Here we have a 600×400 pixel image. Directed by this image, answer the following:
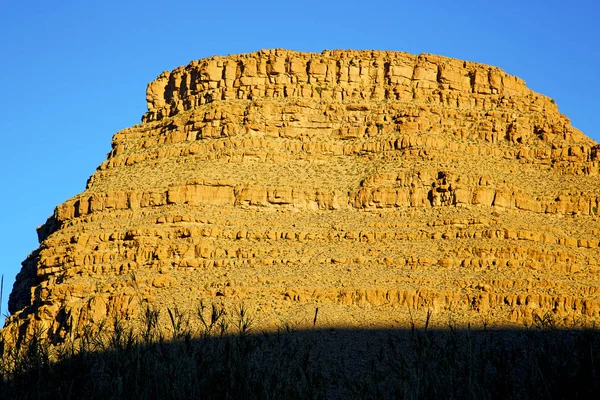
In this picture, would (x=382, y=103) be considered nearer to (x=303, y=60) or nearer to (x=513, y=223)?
(x=303, y=60)

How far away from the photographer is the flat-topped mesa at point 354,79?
8394cm

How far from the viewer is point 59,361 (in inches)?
947

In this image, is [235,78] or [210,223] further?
[235,78]

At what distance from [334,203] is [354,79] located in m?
14.5

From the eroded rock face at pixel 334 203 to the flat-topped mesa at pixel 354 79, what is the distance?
0.42 feet

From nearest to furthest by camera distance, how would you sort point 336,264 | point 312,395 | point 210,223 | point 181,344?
point 312,395 < point 181,344 < point 336,264 < point 210,223

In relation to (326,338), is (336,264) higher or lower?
higher

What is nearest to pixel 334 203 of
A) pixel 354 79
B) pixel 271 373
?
pixel 354 79

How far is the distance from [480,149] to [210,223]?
20.7m

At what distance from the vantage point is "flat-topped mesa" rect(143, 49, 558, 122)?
8394 centimetres

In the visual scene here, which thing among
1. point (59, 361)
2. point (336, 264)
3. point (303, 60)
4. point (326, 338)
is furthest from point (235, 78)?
Result: point (59, 361)

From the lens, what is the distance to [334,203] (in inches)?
2918

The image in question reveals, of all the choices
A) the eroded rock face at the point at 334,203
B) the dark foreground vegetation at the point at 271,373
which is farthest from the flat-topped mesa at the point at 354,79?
the dark foreground vegetation at the point at 271,373

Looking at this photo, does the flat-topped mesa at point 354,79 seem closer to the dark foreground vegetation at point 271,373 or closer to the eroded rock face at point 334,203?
the eroded rock face at point 334,203
